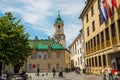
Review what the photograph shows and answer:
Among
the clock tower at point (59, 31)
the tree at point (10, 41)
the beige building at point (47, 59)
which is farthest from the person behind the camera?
the clock tower at point (59, 31)

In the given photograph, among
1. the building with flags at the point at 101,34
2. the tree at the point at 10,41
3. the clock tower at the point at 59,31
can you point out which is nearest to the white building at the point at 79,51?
the building with flags at the point at 101,34

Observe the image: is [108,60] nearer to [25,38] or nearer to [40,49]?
[25,38]

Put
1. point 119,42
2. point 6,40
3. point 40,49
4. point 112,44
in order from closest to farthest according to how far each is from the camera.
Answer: point 119,42 < point 112,44 < point 6,40 < point 40,49

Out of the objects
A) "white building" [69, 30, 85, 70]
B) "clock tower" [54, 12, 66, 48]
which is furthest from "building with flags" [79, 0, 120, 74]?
"clock tower" [54, 12, 66, 48]

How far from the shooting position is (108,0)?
27484mm

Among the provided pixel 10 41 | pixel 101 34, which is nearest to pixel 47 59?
pixel 101 34

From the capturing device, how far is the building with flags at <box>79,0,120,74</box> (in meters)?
26.6

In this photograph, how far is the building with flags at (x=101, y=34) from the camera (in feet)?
87.4

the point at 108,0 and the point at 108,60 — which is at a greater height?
the point at 108,0

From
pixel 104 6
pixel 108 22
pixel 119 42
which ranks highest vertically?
pixel 104 6

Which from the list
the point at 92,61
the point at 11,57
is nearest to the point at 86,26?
the point at 92,61

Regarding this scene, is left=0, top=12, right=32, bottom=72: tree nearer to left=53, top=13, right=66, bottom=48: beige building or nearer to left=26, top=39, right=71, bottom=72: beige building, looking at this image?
left=26, top=39, right=71, bottom=72: beige building

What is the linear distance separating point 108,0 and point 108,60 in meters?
8.01

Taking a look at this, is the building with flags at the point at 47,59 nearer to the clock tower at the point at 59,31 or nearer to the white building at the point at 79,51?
the white building at the point at 79,51
